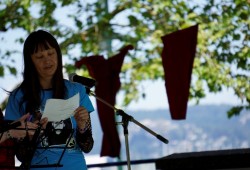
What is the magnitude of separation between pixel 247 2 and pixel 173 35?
2969 mm

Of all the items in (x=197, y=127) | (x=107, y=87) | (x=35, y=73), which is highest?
(x=35, y=73)

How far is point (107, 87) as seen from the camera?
5098 mm

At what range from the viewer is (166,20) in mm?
8203

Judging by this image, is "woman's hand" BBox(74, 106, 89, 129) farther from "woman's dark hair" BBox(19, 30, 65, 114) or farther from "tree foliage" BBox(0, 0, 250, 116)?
"tree foliage" BBox(0, 0, 250, 116)

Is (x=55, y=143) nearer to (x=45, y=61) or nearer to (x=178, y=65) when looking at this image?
(x=45, y=61)

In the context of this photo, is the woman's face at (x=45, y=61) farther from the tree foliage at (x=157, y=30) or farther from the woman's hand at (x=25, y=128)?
the tree foliage at (x=157, y=30)

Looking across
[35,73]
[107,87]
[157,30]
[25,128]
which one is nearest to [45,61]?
[35,73]

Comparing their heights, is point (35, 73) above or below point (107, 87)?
above

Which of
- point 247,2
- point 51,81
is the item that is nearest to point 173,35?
point 51,81

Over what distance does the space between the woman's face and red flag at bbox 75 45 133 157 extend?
2.44m

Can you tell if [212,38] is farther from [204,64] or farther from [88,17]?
[88,17]

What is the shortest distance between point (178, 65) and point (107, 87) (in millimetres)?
690

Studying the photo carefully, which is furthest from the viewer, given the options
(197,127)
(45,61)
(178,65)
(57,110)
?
(197,127)

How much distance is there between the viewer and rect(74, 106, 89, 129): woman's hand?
2.26 meters
